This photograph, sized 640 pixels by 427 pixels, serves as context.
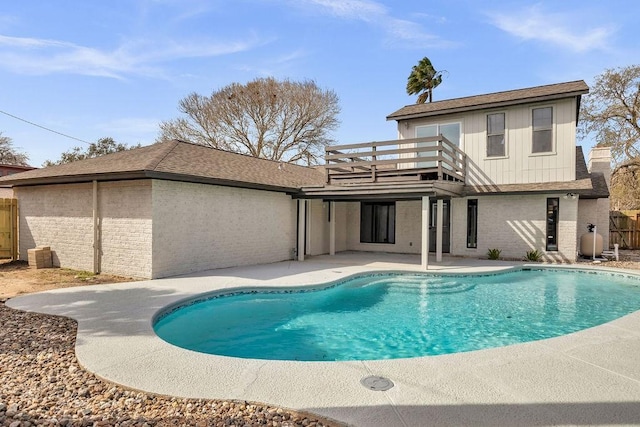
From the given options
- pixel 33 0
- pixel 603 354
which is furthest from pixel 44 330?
pixel 33 0

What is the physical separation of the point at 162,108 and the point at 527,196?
22.4m

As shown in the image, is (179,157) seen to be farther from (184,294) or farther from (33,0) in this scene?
(33,0)

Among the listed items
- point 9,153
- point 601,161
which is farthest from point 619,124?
point 9,153

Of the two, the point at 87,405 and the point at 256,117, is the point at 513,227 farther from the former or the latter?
the point at 256,117

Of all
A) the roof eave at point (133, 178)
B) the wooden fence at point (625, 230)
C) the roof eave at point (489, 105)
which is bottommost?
the wooden fence at point (625, 230)

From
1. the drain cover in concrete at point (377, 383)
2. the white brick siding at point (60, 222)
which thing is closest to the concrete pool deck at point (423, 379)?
the drain cover in concrete at point (377, 383)

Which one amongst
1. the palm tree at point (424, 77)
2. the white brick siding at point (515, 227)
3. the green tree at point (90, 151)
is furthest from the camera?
the green tree at point (90, 151)

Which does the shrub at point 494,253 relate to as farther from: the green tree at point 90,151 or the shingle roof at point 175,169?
the green tree at point 90,151

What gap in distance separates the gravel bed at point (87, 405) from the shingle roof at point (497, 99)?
13.1 meters

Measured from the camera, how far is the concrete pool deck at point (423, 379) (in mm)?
2904

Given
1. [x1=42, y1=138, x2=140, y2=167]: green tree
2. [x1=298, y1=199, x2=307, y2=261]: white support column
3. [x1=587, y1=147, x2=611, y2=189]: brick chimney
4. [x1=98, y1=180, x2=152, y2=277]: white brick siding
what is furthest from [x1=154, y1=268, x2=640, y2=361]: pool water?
[x1=42, y1=138, x2=140, y2=167]: green tree

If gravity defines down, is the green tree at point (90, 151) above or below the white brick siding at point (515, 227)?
above

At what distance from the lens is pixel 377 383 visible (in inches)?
135

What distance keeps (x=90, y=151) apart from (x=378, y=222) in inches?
981
